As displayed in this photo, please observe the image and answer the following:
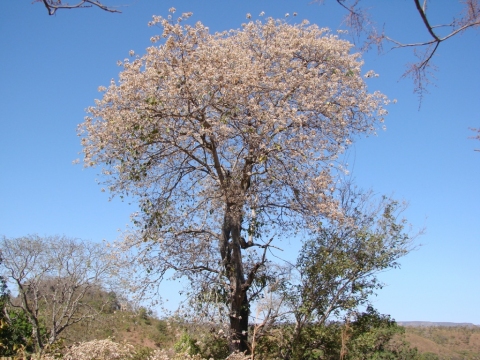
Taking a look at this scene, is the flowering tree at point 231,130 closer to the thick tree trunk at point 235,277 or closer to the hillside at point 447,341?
the thick tree trunk at point 235,277

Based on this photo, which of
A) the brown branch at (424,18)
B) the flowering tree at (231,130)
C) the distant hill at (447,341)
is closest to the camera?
the brown branch at (424,18)

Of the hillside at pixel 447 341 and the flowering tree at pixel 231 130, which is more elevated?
the flowering tree at pixel 231 130

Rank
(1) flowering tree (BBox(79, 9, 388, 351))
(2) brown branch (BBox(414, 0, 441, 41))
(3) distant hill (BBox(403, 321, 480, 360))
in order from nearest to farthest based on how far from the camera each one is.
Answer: (2) brown branch (BBox(414, 0, 441, 41)) → (1) flowering tree (BBox(79, 9, 388, 351)) → (3) distant hill (BBox(403, 321, 480, 360))

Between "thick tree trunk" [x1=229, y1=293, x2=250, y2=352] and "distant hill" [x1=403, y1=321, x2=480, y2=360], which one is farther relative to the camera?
"distant hill" [x1=403, y1=321, x2=480, y2=360]

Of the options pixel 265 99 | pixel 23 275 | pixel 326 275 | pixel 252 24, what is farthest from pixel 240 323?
pixel 23 275

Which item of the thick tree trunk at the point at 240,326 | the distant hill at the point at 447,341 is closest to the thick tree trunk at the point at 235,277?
the thick tree trunk at the point at 240,326

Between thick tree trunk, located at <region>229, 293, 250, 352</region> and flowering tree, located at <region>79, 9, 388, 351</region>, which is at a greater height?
flowering tree, located at <region>79, 9, 388, 351</region>

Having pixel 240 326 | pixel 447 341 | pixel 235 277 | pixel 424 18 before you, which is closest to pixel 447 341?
pixel 447 341

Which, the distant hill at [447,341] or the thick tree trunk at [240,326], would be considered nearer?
the thick tree trunk at [240,326]

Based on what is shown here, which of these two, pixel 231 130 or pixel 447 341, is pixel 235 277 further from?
pixel 447 341

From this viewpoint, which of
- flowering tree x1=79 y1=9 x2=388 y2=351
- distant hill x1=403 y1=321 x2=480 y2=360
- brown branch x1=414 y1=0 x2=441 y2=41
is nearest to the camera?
brown branch x1=414 y1=0 x2=441 y2=41

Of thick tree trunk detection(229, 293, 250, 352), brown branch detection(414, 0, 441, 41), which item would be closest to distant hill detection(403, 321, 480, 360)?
thick tree trunk detection(229, 293, 250, 352)

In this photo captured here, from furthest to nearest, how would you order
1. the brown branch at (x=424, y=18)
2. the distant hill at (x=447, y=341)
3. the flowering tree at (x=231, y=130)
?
the distant hill at (x=447, y=341)
the flowering tree at (x=231, y=130)
the brown branch at (x=424, y=18)

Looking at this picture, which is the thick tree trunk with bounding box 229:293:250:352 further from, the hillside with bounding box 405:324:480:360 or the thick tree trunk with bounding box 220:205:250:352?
the hillside with bounding box 405:324:480:360
